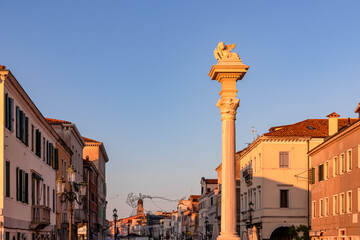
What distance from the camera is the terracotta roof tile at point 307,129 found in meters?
56.1

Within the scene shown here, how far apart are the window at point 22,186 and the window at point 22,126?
1489 mm

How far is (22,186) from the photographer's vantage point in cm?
3119

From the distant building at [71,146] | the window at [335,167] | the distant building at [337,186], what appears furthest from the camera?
the distant building at [71,146]

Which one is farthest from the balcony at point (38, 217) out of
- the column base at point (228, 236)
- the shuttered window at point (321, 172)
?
the shuttered window at point (321, 172)

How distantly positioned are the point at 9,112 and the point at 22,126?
3.33 metres

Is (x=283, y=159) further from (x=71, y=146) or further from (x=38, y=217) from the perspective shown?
→ (x=38, y=217)

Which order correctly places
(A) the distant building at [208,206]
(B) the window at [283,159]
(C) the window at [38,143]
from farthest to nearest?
(A) the distant building at [208,206] → (B) the window at [283,159] → (C) the window at [38,143]

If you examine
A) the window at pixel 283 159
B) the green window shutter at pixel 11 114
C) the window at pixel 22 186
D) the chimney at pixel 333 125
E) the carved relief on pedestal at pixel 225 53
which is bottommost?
the window at pixel 22 186

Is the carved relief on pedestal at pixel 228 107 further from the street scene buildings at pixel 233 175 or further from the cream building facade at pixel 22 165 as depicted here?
the cream building facade at pixel 22 165

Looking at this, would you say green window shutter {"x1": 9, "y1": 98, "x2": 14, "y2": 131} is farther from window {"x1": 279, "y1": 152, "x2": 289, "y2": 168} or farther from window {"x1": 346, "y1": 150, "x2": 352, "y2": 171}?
window {"x1": 279, "y1": 152, "x2": 289, "y2": 168}

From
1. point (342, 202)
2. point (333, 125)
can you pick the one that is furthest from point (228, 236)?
point (333, 125)

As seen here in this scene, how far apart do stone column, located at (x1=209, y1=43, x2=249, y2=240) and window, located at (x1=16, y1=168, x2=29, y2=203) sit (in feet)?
43.7

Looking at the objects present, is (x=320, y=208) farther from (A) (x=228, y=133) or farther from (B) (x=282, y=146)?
(A) (x=228, y=133)

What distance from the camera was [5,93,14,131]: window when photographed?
27188mm
